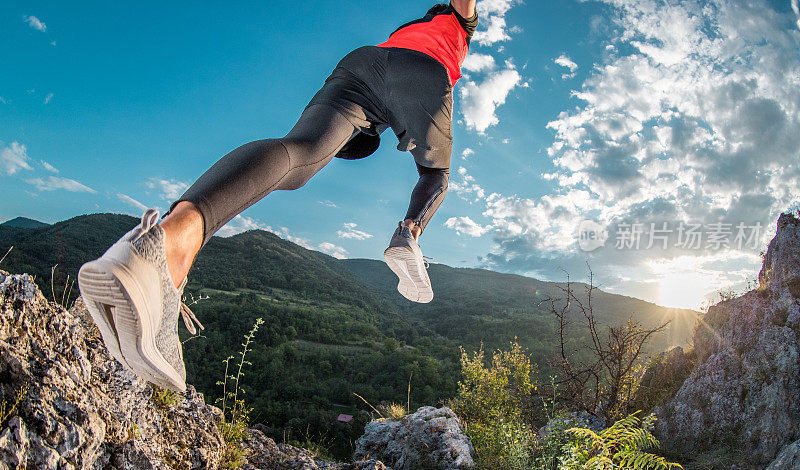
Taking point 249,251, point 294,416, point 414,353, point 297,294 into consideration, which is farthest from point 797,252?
point 249,251

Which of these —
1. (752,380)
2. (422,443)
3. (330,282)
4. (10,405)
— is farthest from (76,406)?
(330,282)

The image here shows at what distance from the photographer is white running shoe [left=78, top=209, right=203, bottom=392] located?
950 millimetres

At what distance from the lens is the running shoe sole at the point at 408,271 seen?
1893 mm

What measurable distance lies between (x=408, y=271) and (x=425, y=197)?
41 cm

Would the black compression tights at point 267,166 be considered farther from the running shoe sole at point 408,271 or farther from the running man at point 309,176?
the running shoe sole at point 408,271

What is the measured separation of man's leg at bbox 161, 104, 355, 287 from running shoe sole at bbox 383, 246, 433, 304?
2.03ft

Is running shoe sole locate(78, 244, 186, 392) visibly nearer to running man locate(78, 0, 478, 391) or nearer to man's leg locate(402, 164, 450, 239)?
running man locate(78, 0, 478, 391)

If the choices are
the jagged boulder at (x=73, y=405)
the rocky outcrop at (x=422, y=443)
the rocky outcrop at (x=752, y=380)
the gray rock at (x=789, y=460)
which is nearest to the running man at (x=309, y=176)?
the jagged boulder at (x=73, y=405)

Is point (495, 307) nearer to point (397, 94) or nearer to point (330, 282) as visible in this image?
point (330, 282)

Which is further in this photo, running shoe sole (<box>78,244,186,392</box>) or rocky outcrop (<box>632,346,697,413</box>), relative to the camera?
rocky outcrop (<box>632,346,697,413</box>)

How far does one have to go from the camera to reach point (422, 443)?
5.06 m

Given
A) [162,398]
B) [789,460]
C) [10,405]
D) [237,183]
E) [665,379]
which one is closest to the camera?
[237,183]

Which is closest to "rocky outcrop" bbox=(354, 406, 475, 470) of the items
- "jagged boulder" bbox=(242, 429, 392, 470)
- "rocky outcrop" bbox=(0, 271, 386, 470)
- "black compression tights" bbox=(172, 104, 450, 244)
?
"jagged boulder" bbox=(242, 429, 392, 470)

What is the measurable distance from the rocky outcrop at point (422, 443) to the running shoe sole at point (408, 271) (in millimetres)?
2936
